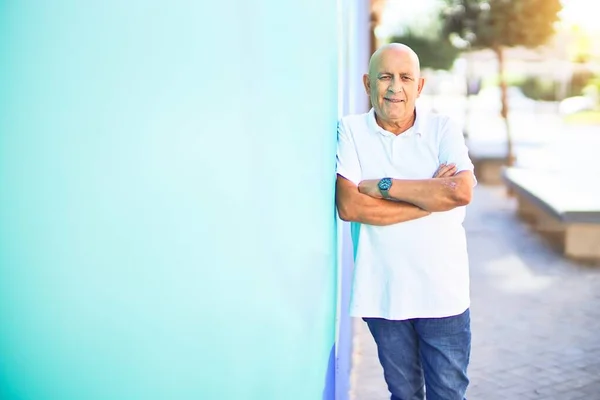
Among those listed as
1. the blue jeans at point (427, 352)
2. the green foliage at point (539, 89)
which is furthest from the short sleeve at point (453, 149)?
the green foliage at point (539, 89)

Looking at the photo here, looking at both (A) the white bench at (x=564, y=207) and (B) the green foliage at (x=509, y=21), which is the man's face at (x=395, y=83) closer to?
(A) the white bench at (x=564, y=207)

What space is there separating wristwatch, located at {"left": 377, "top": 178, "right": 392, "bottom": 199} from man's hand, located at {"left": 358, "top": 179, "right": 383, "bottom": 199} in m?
0.01

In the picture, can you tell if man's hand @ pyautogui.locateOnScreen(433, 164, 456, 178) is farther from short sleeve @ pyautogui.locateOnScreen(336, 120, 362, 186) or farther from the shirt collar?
short sleeve @ pyautogui.locateOnScreen(336, 120, 362, 186)

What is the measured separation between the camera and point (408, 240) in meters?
2.85

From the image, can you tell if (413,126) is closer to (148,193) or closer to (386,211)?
(386,211)

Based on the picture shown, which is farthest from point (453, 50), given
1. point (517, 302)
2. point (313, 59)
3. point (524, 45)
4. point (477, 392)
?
point (313, 59)

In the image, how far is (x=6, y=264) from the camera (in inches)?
91.0

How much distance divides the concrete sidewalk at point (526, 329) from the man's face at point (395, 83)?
2.21m

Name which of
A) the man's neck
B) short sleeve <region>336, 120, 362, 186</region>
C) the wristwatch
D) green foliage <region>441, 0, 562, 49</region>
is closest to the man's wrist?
the wristwatch

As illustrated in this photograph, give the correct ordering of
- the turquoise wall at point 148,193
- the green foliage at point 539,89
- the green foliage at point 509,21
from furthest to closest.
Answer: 1. the green foliage at point 539,89
2. the green foliage at point 509,21
3. the turquoise wall at point 148,193

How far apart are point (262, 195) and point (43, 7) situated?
0.84 metres

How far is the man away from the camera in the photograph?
2795 millimetres

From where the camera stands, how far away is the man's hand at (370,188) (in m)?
2.79

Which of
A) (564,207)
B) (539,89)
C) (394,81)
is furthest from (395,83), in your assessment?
(539,89)
